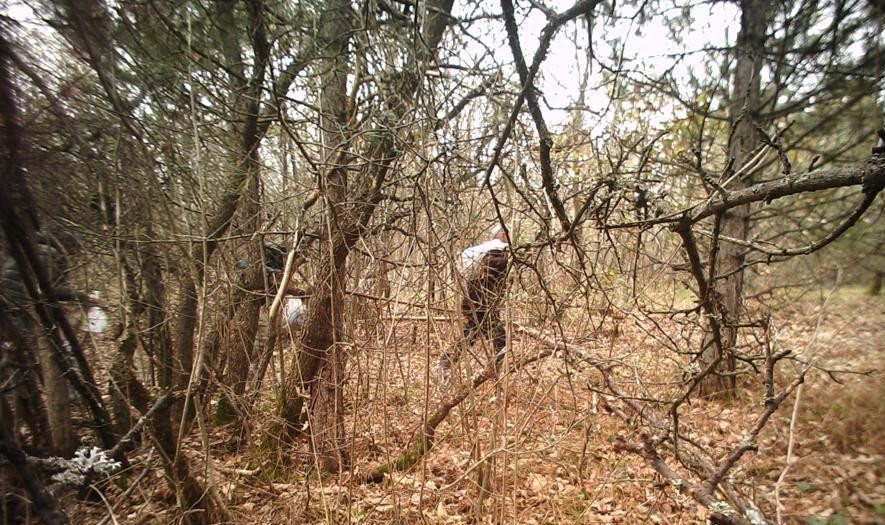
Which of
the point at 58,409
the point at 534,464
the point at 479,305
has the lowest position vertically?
the point at 534,464

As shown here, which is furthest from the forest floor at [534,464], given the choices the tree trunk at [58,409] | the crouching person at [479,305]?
the tree trunk at [58,409]

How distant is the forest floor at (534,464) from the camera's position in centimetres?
232

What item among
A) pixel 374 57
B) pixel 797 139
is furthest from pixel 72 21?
pixel 797 139

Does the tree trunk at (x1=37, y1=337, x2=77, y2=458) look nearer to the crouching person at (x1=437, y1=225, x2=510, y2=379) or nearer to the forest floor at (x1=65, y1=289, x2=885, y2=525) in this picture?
the forest floor at (x1=65, y1=289, x2=885, y2=525)

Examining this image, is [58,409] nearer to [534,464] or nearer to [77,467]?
[77,467]

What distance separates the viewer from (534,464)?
3234 millimetres

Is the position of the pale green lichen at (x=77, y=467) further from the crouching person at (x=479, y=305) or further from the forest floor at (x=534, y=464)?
the crouching person at (x=479, y=305)

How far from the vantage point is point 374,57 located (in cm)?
243

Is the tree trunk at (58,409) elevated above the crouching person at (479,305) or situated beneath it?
situated beneath

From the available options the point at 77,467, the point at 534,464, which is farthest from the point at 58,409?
the point at 534,464

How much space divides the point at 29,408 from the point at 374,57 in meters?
2.99

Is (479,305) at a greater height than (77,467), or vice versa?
(479,305)

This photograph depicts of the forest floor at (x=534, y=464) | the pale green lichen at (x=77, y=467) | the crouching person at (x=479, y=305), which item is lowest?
the forest floor at (x=534, y=464)

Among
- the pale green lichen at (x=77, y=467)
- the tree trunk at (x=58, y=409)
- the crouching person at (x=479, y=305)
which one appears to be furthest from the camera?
the tree trunk at (x=58, y=409)
